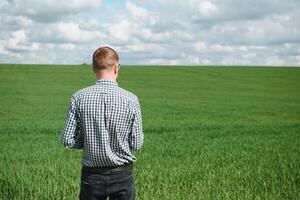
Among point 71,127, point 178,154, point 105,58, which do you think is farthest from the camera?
point 178,154

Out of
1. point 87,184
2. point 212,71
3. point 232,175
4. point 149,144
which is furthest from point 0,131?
point 212,71

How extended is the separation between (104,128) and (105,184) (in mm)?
523

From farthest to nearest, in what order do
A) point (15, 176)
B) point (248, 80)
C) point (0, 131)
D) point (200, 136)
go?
point (248, 80), point (0, 131), point (200, 136), point (15, 176)

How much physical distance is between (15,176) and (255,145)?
720 centimetres

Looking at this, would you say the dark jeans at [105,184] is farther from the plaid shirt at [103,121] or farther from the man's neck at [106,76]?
the man's neck at [106,76]

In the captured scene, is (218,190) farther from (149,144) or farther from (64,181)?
(149,144)

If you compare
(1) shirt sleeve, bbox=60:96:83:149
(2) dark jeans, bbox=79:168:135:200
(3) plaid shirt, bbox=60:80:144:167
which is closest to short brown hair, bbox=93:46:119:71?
(3) plaid shirt, bbox=60:80:144:167

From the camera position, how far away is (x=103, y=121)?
4.11 m

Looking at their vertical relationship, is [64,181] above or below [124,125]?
below

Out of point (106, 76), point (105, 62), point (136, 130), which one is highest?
point (105, 62)

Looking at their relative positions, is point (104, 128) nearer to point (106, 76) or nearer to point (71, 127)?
point (71, 127)

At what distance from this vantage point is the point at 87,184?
4234mm

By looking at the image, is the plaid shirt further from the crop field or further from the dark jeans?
the crop field

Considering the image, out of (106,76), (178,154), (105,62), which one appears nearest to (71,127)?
(106,76)
